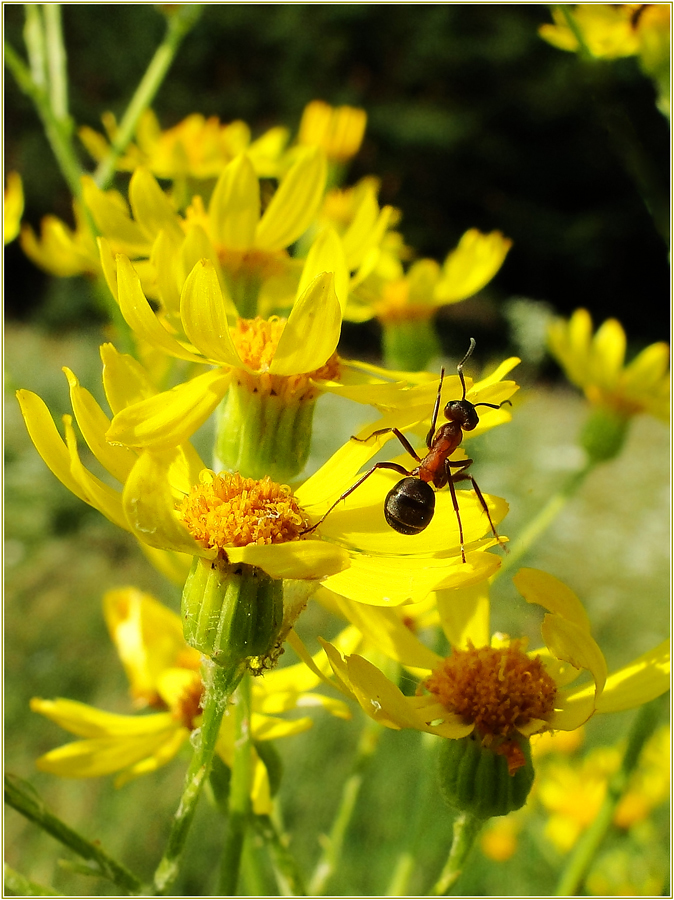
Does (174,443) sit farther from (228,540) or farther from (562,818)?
(562,818)

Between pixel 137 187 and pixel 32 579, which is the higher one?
pixel 137 187

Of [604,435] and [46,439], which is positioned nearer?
[46,439]

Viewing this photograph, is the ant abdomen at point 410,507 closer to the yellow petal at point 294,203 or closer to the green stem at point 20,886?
the green stem at point 20,886

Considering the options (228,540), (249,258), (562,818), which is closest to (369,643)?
(228,540)

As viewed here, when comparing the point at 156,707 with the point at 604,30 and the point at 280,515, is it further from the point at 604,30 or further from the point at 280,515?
the point at 604,30

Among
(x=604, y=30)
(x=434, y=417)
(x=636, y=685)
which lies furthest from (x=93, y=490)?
(x=604, y=30)

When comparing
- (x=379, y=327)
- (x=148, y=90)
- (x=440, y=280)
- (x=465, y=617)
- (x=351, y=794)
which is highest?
(x=148, y=90)
